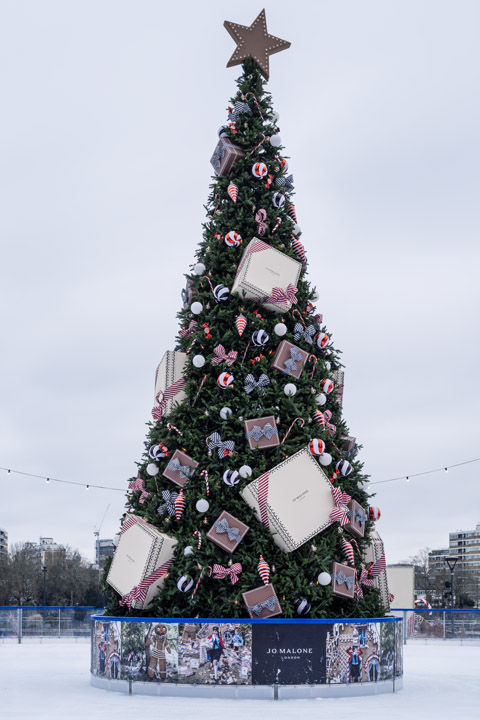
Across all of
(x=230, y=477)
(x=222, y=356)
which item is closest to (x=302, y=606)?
(x=230, y=477)

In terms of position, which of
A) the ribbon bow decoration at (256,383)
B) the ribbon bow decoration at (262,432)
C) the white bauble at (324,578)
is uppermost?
the ribbon bow decoration at (256,383)

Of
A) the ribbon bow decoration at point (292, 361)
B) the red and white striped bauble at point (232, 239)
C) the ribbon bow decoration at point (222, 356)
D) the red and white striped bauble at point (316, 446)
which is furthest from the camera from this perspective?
the red and white striped bauble at point (232, 239)

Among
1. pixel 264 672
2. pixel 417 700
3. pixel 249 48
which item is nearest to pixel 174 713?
pixel 264 672

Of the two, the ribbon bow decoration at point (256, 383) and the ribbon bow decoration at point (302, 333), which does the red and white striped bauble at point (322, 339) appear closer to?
the ribbon bow decoration at point (302, 333)

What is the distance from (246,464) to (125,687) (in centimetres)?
359

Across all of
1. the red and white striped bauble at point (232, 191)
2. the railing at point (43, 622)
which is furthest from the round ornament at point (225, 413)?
the railing at point (43, 622)

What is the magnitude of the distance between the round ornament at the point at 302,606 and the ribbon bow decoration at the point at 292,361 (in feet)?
11.1

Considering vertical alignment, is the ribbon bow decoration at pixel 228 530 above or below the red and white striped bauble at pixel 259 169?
below

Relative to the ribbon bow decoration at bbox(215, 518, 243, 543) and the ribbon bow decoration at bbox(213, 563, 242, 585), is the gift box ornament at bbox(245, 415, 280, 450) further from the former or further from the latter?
the ribbon bow decoration at bbox(213, 563, 242, 585)

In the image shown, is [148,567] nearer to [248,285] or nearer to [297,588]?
[297,588]

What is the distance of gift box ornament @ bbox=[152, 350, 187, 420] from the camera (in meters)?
13.5

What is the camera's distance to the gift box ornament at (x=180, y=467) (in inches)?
495

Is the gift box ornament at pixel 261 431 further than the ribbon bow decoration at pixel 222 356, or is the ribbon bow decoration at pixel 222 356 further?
the ribbon bow decoration at pixel 222 356

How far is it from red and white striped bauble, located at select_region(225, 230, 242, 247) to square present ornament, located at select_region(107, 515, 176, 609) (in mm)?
4582
